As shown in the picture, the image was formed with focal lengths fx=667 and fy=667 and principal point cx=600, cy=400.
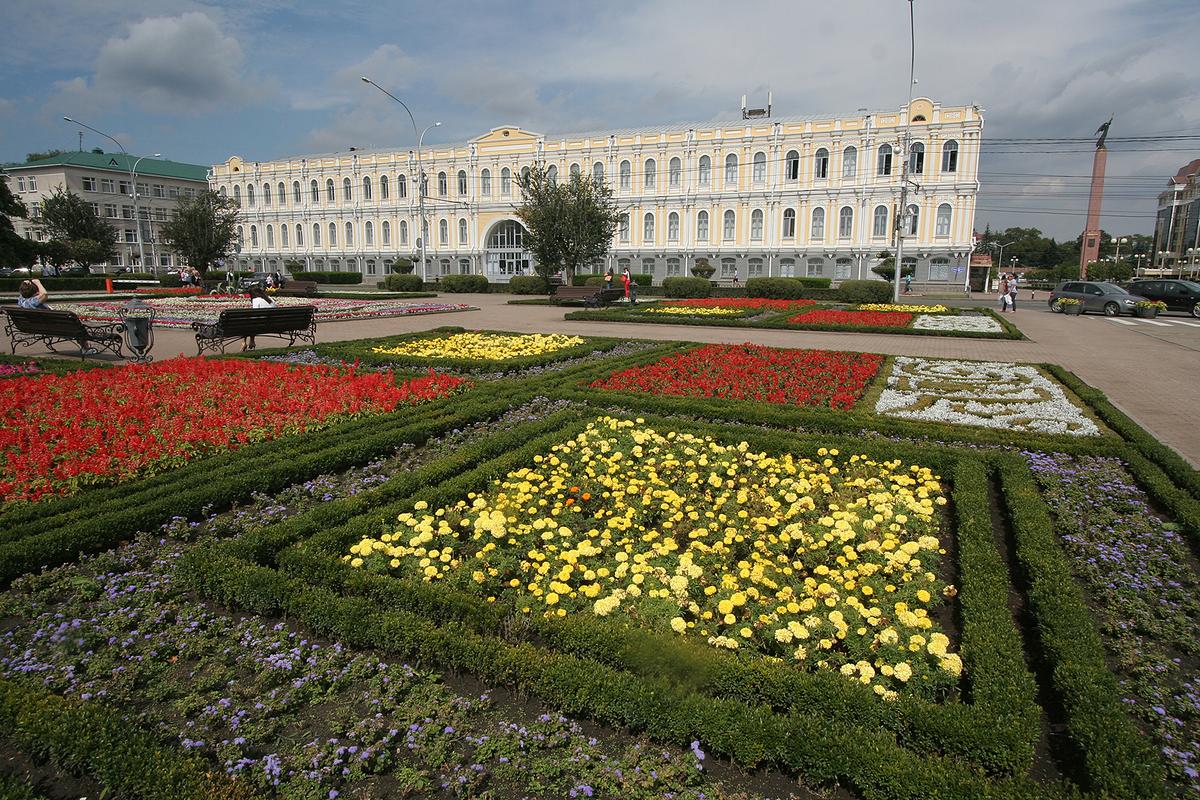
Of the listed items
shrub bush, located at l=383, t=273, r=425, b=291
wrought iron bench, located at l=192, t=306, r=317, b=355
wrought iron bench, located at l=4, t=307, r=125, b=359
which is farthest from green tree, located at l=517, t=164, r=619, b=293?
wrought iron bench, located at l=4, t=307, r=125, b=359

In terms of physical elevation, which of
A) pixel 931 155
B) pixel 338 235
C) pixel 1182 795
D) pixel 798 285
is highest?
pixel 931 155

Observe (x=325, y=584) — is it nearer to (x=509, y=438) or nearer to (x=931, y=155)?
(x=509, y=438)

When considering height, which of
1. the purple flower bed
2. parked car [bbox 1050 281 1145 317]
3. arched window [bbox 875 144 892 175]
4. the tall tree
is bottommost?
the purple flower bed

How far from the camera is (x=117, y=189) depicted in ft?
251

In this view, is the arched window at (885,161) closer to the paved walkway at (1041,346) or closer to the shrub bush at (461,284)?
the paved walkway at (1041,346)

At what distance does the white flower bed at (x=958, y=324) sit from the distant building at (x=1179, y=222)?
96250 millimetres

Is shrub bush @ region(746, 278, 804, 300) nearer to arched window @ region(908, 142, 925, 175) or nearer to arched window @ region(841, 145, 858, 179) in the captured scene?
arched window @ region(841, 145, 858, 179)

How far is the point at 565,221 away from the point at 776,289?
1143cm

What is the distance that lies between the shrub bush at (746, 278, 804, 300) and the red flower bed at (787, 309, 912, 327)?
914cm

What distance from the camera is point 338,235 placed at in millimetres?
68750

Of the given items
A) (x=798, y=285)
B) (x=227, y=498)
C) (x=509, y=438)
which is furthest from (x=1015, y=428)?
(x=798, y=285)

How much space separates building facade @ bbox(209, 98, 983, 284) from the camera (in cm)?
4841

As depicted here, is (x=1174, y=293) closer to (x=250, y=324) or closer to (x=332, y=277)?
(x=250, y=324)

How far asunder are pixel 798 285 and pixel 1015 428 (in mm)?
25547
